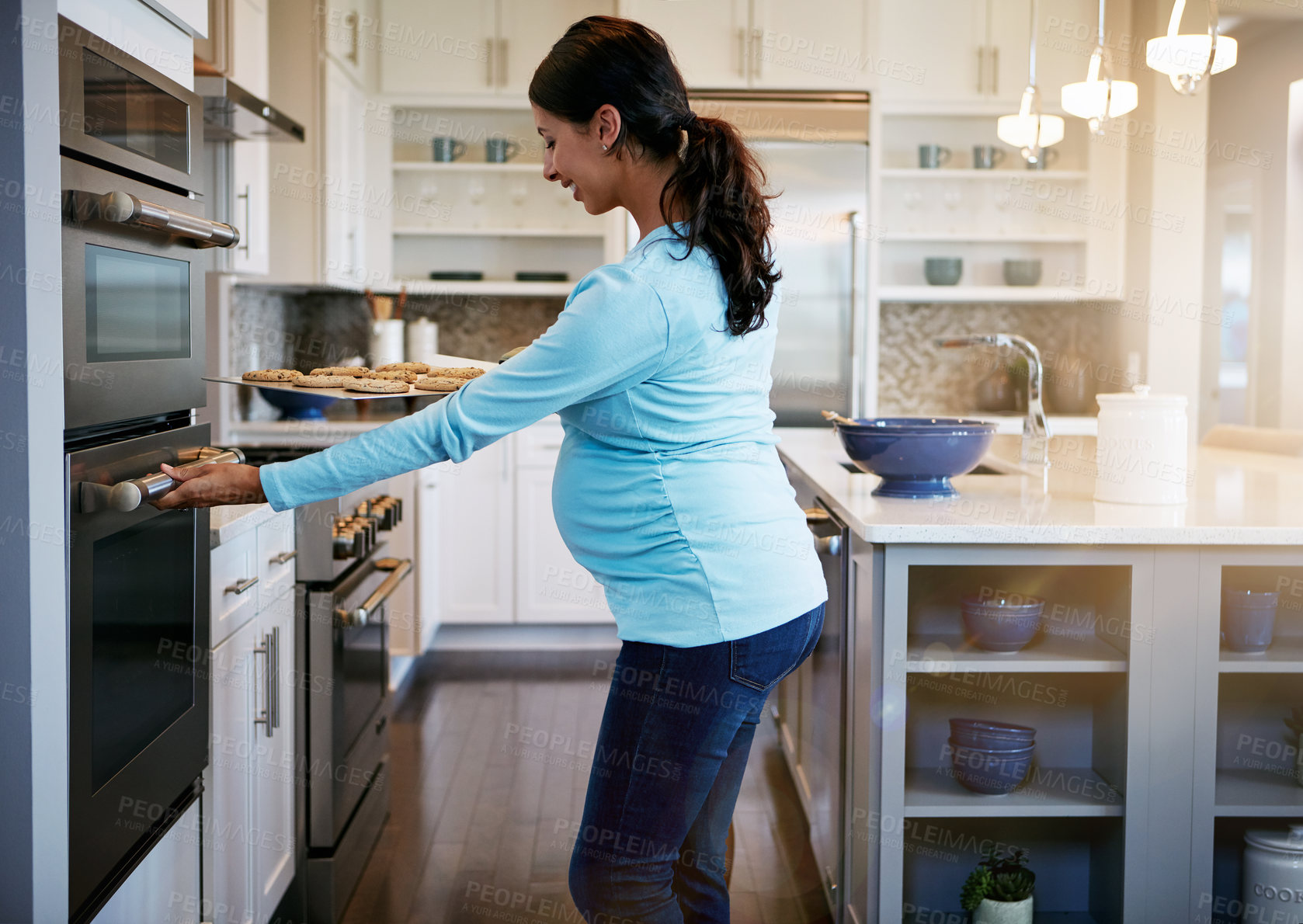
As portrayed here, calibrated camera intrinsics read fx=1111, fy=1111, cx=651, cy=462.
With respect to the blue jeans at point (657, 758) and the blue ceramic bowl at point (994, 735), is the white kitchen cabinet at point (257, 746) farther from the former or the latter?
the blue ceramic bowl at point (994, 735)

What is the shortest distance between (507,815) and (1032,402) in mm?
1635

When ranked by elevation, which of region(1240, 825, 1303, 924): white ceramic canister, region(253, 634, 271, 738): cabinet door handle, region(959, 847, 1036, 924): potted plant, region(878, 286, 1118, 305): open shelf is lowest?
region(959, 847, 1036, 924): potted plant

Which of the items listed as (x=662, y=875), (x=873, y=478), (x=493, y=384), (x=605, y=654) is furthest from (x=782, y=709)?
(x=493, y=384)

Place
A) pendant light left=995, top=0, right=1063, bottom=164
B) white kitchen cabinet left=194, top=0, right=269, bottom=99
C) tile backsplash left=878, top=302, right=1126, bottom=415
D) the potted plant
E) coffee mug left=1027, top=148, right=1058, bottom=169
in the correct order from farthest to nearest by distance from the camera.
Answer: tile backsplash left=878, top=302, right=1126, bottom=415, coffee mug left=1027, top=148, right=1058, bottom=169, white kitchen cabinet left=194, top=0, right=269, bottom=99, pendant light left=995, top=0, right=1063, bottom=164, the potted plant

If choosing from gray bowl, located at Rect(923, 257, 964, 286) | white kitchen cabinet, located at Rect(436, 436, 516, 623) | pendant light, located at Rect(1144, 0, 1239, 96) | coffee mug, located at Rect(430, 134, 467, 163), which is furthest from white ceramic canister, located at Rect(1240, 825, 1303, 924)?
coffee mug, located at Rect(430, 134, 467, 163)

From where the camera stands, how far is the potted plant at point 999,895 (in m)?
1.97

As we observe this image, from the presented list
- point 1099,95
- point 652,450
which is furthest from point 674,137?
point 1099,95

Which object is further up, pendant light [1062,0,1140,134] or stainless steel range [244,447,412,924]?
pendant light [1062,0,1140,134]

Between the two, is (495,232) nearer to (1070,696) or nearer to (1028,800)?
(1070,696)

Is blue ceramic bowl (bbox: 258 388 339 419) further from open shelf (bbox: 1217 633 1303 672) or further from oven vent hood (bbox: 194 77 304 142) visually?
open shelf (bbox: 1217 633 1303 672)

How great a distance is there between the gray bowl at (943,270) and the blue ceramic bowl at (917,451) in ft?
9.03

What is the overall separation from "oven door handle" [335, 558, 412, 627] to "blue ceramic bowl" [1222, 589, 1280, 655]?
5.50 ft

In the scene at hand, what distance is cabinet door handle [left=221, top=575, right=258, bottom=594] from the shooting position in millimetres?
1807

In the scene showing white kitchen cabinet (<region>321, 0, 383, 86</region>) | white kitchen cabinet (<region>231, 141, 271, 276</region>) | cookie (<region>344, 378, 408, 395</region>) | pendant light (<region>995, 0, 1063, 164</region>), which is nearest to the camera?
cookie (<region>344, 378, 408, 395</region>)
